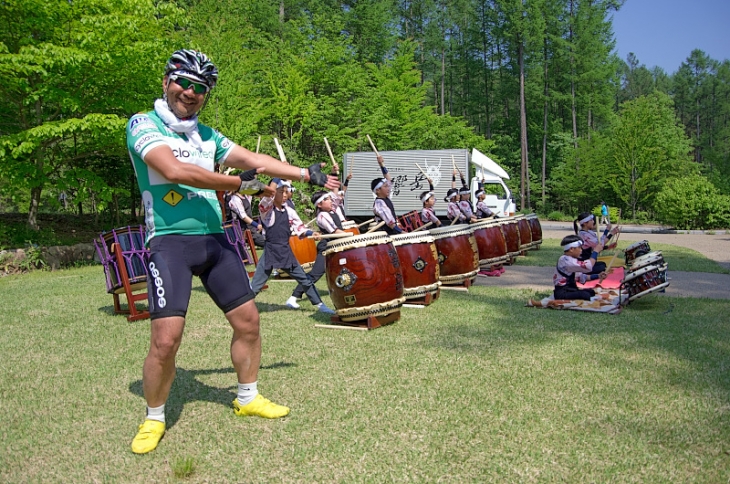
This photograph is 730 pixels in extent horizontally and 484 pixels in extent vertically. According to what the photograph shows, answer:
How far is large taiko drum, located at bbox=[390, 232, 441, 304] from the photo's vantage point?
7.10 metres

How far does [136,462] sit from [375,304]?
10.8 feet

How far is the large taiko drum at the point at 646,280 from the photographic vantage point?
21.8 feet

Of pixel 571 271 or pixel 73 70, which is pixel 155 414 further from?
pixel 73 70

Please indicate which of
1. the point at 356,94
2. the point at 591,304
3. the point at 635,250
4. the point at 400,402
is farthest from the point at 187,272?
the point at 356,94

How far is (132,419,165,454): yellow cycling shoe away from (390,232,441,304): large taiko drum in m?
4.06

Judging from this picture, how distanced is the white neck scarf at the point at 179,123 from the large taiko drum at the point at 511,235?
26.8ft

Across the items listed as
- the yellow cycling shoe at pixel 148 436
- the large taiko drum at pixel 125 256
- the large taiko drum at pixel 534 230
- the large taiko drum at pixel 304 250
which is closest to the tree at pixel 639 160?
the large taiko drum at pixel 534 230

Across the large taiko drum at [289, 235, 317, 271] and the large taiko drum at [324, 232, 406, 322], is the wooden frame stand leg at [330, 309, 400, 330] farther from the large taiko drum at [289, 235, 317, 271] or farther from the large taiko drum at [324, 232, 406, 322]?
the large taiko drum at [289, 235, 317, 271]

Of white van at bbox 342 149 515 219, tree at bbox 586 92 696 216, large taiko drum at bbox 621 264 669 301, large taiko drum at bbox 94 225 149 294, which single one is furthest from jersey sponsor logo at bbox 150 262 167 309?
tree at bbox 586 92 696 216

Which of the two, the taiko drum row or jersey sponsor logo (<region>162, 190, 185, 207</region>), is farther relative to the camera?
the taiko drum row

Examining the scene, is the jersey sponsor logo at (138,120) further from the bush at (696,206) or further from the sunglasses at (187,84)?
the bush at (696,206)

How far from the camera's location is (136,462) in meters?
3.12

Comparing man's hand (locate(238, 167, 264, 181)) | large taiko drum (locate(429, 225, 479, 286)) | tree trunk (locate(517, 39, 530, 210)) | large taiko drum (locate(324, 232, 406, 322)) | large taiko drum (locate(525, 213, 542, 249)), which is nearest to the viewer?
man's hand (locate(238, 167, 264, 181))

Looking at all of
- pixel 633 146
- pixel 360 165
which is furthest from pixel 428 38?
pixel 360 165
